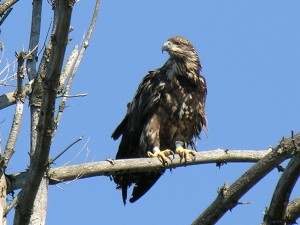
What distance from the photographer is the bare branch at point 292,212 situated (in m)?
3.85

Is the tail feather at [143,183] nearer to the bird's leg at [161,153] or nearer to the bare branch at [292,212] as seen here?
the bird's leg at [161,153]

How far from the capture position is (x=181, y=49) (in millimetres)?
8688

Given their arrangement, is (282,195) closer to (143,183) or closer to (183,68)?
(143,183)

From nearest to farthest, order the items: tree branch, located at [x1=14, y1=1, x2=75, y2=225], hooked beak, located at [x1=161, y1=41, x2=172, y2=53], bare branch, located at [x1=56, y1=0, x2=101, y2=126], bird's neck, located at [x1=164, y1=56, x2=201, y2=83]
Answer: tree branch, located at [x1=14, y1=1, x2=75, y2=225]
bare branch, located at [x1=56, y1=0, x2=101, y2=126]
bird's neck, located at [x1=164, y1=56, x2=201, y2=83]
hooked beak, located at [x1=161, y1=41, x2=172, y2=53]

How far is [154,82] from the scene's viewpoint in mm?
8438

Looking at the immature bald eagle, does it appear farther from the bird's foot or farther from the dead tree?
the dead tree

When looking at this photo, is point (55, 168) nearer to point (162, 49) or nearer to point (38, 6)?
point (38, 6)

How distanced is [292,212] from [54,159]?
4.92ft

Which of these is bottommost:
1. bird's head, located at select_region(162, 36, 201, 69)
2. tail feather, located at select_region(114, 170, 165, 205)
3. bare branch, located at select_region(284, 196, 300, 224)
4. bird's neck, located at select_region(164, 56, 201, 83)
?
bare branch, located at select_region(284, 196, 300, 224)

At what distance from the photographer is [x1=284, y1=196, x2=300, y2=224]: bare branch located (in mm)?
3850

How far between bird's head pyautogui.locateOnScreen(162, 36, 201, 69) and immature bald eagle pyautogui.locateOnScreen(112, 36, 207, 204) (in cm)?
3

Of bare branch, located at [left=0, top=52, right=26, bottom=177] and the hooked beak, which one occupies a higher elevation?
the hooked beak

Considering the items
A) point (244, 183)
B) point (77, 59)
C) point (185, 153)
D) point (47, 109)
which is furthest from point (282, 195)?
point (185, 153)

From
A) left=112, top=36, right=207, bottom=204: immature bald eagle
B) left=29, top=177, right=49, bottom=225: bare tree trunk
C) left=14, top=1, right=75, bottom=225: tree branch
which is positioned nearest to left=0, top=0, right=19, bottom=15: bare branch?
left=29, top=177, right=49, bottom=225: bare tree trunk
